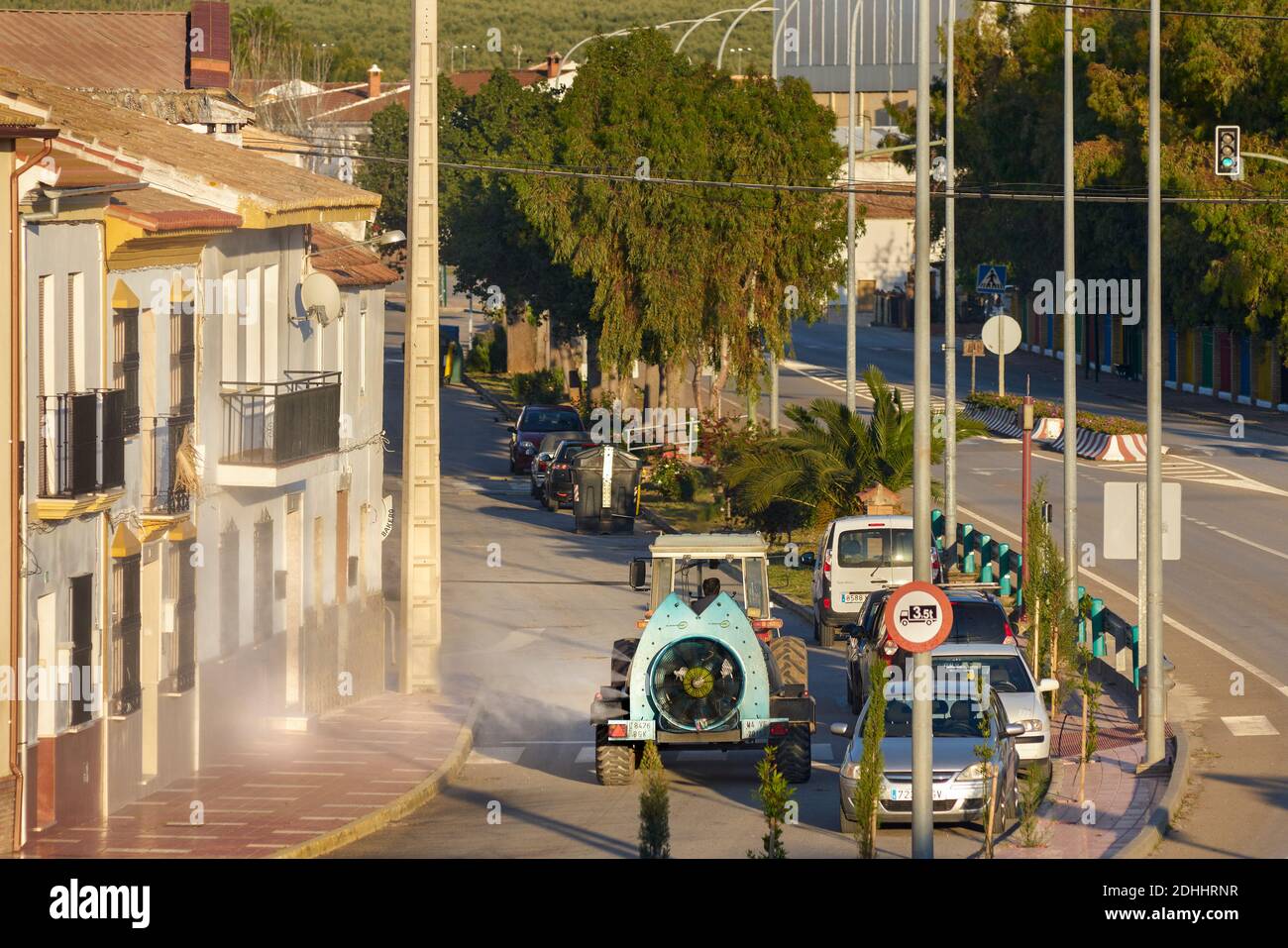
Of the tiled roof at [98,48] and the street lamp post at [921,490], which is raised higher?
the tiled roof at [98,48]

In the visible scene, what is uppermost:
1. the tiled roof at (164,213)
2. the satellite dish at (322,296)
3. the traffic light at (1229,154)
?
the traffic light at (1229,154)

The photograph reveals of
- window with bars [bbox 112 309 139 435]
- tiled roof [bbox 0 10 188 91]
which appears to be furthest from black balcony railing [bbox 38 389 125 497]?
tiled roof [bbox 0 10 188 91]

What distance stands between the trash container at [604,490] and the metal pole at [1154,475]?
24308 millimetres

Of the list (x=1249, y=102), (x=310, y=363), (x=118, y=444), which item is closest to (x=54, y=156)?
(x=118, y=444)


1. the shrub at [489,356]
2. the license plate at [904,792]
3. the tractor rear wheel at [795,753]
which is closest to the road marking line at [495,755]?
the tractor rear wheel at [795,753]

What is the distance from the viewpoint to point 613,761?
72.3 ft

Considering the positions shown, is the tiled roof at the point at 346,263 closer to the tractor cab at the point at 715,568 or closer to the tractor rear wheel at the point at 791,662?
the tractor cab at the point at 715,568

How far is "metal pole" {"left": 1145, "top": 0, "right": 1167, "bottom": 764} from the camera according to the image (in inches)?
870

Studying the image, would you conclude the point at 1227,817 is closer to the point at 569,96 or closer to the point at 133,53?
the point at 133,53

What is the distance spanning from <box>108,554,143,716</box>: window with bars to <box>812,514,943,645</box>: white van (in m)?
12.8

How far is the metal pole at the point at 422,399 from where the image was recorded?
29.0 meters

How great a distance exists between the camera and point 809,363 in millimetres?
78812

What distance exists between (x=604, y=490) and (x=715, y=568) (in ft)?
72.2

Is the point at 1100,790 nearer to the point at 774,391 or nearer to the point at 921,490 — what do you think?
the point at 921,490
